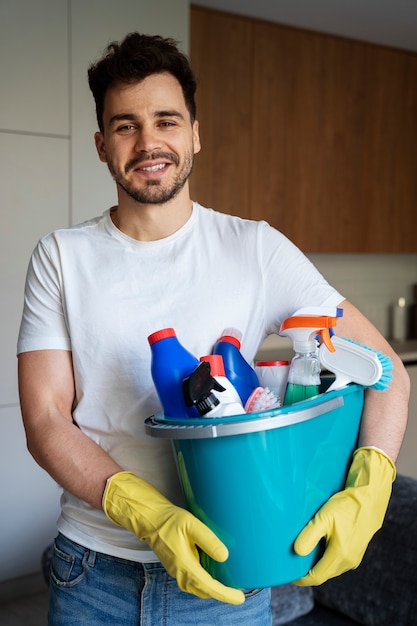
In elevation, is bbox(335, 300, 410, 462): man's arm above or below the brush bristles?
below

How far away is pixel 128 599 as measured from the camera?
1.12m

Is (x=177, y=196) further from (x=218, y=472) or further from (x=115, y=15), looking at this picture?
(x=115, y=15)

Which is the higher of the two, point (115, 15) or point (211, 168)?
point (115, 15)

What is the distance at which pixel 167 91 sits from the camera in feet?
3.77

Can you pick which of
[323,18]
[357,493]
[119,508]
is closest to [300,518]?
[357,493]

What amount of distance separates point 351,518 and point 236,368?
0.80ft

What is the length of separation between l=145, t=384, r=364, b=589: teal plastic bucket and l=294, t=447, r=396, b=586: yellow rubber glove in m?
0.02

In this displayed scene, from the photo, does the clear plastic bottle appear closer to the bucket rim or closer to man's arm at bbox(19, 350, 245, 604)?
the bucket rim

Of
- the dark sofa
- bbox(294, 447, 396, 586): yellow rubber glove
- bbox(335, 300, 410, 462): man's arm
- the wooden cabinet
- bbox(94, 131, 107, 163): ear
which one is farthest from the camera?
the wooden cabinet

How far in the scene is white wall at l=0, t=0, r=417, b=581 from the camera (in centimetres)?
263

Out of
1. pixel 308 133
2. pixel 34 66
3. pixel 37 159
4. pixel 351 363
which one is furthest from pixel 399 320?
pixel 351 363

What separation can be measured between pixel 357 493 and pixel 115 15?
227cm

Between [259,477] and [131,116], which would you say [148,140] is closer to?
[131,116]

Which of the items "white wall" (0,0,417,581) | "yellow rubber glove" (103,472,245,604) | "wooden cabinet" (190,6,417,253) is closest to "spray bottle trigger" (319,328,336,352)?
"yellow rubber glove" (103,472,245,604)
